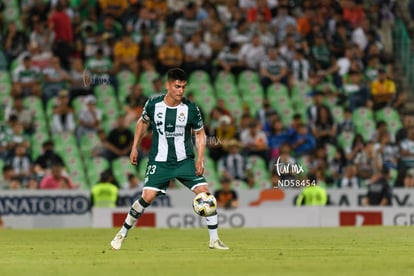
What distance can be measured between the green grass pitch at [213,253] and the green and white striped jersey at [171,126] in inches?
53.4

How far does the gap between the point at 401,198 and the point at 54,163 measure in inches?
319

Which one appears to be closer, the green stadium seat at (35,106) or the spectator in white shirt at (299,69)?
the green stadium seat at (35,106)

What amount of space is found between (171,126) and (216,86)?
Answer: 15.0m

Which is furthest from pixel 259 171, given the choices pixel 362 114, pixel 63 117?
pixel 63 117

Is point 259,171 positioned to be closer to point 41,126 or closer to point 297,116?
point 297,116

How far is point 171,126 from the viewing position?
16359 mm

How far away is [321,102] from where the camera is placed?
3048 cm

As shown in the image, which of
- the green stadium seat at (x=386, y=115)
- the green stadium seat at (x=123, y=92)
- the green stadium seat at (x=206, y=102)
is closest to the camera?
the green stadium seat at (x=206, y=102)

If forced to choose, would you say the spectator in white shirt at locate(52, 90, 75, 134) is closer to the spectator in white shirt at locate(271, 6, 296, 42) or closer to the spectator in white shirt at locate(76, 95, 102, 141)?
the spectator in white shirt at locate(76, 95, 102, 141)

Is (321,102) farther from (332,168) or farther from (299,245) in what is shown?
(299,245)

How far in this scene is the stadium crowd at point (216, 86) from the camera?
28.7m

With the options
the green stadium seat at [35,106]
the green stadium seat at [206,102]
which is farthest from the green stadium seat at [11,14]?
the green stadium seat at [206,102]

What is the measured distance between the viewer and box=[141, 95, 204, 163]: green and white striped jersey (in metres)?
16.4

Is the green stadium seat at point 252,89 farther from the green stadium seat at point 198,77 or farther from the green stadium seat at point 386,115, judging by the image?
→ the green stadium seat at point 386,115
